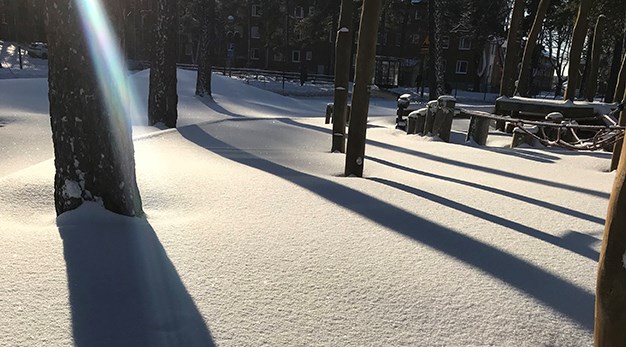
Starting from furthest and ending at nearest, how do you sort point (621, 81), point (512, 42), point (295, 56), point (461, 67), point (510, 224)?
point (295, 56)
point (461, 67)
point (512, 42)
point (621, 81)
point (510, 224)

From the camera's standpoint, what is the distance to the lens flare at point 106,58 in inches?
115

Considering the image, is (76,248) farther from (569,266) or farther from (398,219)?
(569,266)

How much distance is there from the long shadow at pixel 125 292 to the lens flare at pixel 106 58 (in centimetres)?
80

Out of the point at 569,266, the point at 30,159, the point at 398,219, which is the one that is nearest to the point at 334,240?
the point at 398,219

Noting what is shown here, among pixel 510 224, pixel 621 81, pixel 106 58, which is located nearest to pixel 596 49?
pixel 621 81

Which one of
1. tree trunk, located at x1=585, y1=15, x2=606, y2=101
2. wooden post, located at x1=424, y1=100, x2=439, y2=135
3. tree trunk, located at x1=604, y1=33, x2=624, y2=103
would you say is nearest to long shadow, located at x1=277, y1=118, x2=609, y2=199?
wooden post, located at x1=424, y1=100, x2=439, y2=135

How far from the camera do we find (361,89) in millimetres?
5434

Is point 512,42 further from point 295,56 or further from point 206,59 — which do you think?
point 295,56

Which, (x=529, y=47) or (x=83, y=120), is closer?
(x=83, y=120)

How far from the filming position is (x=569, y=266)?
2693 mm

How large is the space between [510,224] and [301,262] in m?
1.79

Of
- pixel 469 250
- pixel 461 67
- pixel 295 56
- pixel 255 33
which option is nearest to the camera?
pixel 469 250

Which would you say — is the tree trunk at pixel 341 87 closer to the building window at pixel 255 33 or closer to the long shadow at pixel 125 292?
the long shadow at pixel 125 292

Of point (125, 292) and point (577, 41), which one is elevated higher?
point (577, 41)
